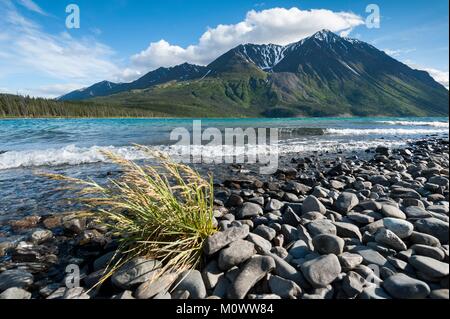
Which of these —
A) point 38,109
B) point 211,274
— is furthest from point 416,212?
point 38,109

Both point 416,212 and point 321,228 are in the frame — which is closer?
point 321,228

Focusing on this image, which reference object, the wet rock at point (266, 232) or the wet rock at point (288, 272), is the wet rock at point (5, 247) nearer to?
the wet rock at point (266, 232)

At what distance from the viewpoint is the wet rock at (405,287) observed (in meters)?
3.00

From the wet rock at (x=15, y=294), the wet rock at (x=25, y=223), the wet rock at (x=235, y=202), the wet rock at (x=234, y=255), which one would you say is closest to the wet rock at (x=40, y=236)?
the wet rock at (x=25, y=223)

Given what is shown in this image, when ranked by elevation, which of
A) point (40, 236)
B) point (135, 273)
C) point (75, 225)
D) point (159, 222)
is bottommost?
point (40, 236)

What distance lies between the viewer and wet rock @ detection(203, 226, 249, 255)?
3.86m

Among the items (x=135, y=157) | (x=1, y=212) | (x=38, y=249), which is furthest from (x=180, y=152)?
(x=38, y=249)

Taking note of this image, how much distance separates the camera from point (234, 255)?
3699mm

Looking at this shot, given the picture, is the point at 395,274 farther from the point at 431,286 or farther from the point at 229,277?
→ the point at 229,277

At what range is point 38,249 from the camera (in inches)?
203

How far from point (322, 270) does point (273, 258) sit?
678 millimetres

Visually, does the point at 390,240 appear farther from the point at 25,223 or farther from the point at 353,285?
the point at 25,223

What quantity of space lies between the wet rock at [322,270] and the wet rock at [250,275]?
0.48m
